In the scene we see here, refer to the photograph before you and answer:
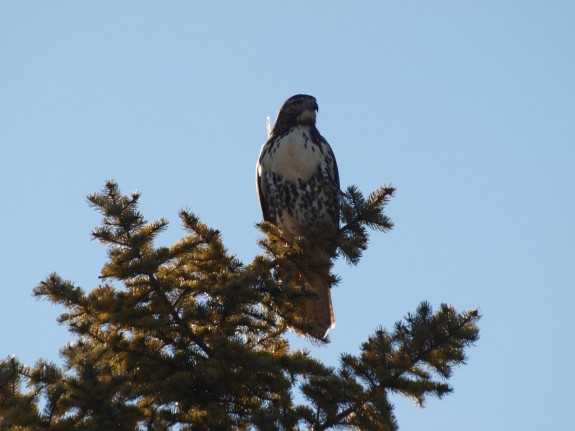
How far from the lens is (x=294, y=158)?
797 cm

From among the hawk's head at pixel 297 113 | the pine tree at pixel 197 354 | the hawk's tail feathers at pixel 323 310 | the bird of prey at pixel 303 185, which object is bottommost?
the pine tree at pixel 197 354

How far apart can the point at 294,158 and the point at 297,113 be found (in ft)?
2.15

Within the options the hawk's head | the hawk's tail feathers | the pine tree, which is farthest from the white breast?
the pine tree

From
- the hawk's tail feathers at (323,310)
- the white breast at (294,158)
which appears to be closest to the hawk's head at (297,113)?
the white breast at (294,158)

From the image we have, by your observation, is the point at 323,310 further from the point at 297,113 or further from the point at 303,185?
the point at 297,113

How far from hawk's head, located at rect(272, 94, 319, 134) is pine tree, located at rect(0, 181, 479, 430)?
2.75 metres

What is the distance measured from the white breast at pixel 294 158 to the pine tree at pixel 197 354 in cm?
215

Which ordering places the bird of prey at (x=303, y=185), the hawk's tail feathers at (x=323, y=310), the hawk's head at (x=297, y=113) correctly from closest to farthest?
the hawk's tail feathers at (x=323, y=310), the bird of prey at (x=303, y=185), the hawk's head at (x=297, y=113)

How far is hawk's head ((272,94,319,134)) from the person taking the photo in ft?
27.6

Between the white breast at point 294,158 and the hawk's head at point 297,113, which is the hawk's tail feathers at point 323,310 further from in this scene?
the hawk's head at point 297,113

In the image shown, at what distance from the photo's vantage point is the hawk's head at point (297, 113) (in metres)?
8.41

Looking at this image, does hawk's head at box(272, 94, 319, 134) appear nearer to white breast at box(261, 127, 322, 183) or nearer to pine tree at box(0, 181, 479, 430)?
white breast at box(261, 127, 322, 183)

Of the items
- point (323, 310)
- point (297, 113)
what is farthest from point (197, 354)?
point (297, 113)

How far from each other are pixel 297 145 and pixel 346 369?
347 cm
